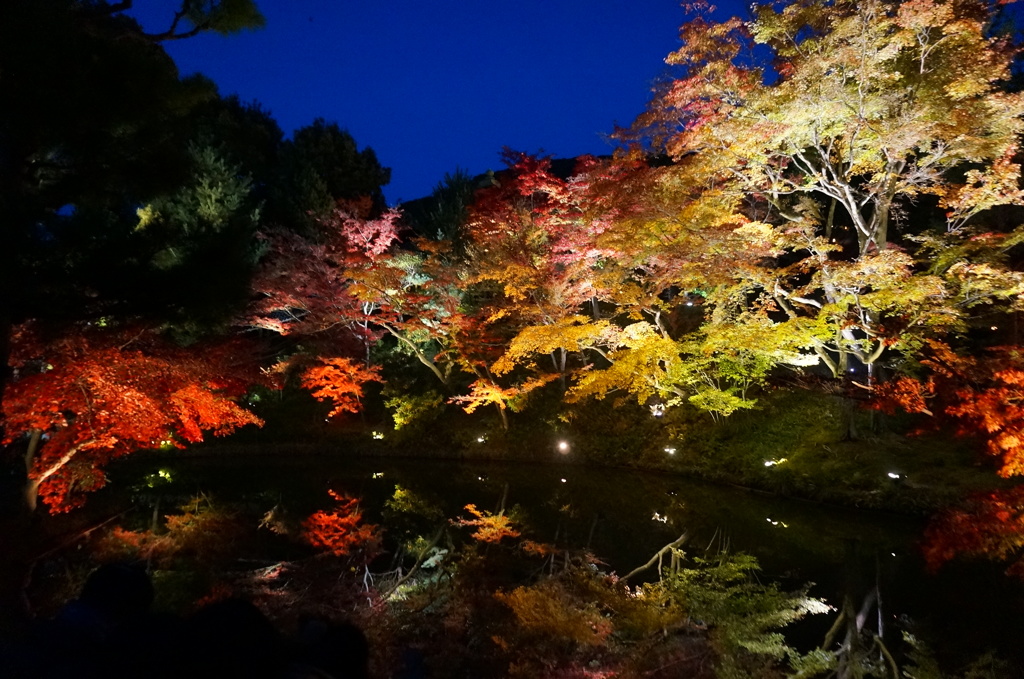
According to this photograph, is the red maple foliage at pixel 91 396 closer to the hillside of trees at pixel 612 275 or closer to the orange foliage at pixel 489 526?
the hillside of trees at pixel 612 275

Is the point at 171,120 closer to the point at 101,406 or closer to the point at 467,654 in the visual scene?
the point at 101,406

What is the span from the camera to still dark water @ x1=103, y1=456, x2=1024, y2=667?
5.09 metres

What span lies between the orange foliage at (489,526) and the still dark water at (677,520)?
0.30m

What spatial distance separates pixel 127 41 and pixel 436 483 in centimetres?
901

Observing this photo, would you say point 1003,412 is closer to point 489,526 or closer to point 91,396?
point 489,526

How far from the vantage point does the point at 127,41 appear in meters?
5.21

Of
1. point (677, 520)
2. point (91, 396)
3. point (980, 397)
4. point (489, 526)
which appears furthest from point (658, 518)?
point (91, 396)

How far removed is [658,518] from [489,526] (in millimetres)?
2733

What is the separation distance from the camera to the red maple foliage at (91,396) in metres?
6.56

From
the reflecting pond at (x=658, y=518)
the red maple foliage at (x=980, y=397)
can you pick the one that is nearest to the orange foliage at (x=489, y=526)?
the reflecting pond at (x=658, y=518)

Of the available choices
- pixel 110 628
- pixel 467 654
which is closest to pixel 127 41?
pixel 110 628

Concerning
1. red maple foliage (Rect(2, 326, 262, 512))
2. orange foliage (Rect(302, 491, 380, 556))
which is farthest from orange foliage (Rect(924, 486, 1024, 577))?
red maple foliage (Rect(2, 326, 262, 512))

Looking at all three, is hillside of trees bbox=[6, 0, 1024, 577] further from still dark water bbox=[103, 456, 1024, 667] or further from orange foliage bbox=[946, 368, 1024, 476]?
still dark water bbox=[103, 456, 1024, 667]

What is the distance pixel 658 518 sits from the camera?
8516 millimetres
